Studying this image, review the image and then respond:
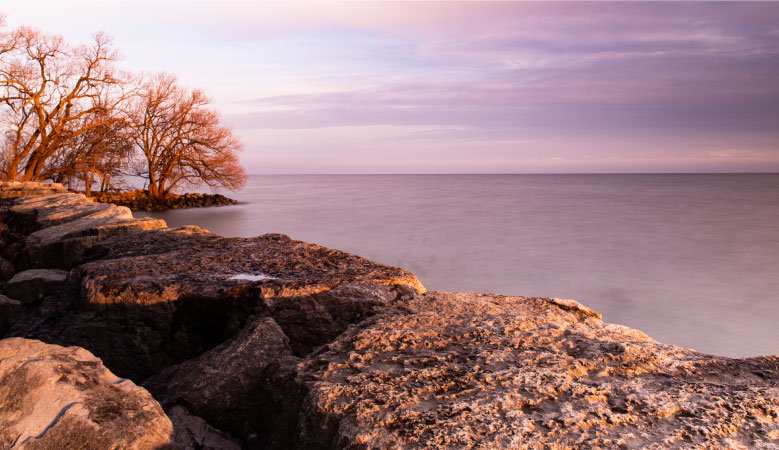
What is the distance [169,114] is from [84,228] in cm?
1602

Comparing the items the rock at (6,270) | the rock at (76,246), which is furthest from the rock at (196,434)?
the rock at (6,270)

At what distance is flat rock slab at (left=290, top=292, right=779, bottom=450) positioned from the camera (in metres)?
1.29

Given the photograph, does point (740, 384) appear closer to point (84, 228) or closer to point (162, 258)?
point (162, 258)


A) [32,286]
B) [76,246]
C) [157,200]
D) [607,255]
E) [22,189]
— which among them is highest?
[22,189]

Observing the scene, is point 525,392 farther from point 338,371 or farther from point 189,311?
point 189,311

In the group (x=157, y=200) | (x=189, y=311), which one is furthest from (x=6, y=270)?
(x=157, y=200)

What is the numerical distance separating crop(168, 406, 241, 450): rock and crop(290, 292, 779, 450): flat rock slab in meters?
0.46

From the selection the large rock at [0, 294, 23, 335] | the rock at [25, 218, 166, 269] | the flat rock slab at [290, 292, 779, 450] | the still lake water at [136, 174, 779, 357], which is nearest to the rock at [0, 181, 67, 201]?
the still lake water at [136, 174, 779, 357]

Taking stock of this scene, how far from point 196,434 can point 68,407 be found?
19.1 inches

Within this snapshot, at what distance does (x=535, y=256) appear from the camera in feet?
33.6

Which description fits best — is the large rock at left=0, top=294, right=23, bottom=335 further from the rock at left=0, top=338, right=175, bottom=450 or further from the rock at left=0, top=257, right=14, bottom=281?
the rock at left=0, top=338, right=175, bottom=450

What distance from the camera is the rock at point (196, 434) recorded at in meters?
1.76

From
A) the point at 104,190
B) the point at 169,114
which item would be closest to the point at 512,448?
the point at 104,190

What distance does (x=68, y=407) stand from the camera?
5.00ft
